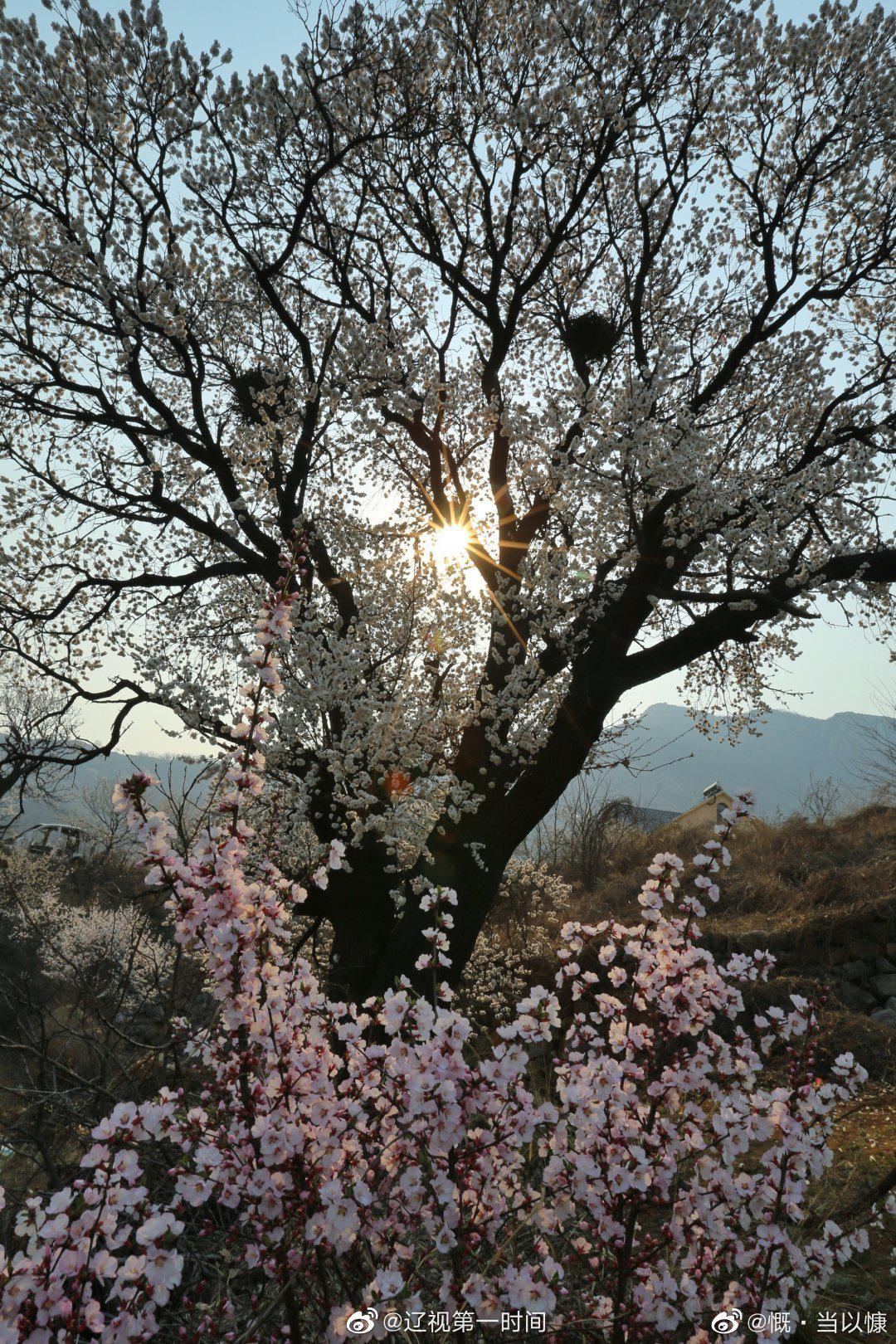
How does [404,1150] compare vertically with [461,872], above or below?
below

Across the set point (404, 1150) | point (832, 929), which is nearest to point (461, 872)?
point (404, 1150)

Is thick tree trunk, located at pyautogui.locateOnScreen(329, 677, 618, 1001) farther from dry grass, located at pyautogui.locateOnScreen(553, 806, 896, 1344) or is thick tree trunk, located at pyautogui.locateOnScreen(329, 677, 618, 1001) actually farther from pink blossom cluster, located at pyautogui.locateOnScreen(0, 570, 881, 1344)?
pink blossom cluster, located at pyautogui.locateOnScreen(0, 570, 881, 1344)

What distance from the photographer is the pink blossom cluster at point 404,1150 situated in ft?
5.95

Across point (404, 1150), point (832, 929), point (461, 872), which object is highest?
point (461, 872)

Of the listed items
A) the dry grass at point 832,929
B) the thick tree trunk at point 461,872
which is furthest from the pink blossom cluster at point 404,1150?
the thick tree trunk at point 461,872

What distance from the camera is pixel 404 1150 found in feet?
7.09

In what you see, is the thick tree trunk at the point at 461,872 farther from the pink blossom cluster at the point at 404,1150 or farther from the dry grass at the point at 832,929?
the pink blossom cluster at the point at 404,1150

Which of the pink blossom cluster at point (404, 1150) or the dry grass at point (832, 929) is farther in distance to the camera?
the dry grass at point (832, 929)

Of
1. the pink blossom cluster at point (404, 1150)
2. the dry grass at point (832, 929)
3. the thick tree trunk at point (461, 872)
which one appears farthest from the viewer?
the thick tree trunk at point (461, 872)

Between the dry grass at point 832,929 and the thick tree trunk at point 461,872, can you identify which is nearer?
the dry grass at point 832,929

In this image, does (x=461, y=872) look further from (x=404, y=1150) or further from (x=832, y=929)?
(x=832, y=929)

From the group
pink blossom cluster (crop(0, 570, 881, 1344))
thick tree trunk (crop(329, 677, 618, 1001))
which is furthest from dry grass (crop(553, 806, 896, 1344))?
thick tree trunk (crop(329, 677, 618, 1001))

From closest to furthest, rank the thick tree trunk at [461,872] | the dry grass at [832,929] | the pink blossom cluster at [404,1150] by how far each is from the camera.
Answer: the pink blossom cluster at [404,1150]
the dry grass at [832,929]
the thick tree trunk at [461,872]

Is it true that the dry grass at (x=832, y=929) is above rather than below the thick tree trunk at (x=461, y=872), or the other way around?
below
